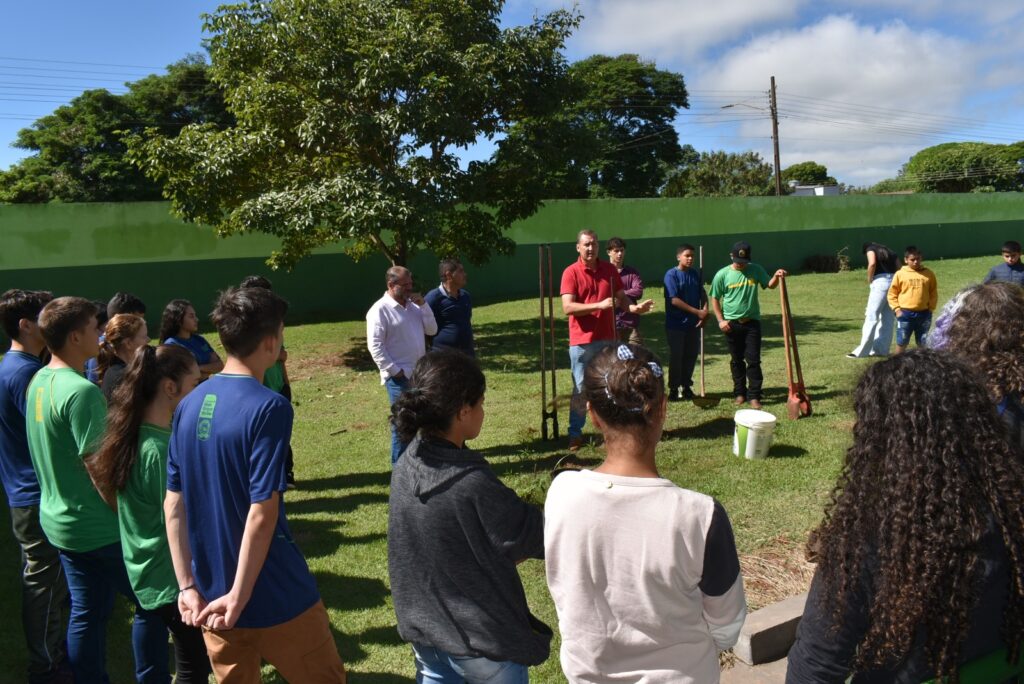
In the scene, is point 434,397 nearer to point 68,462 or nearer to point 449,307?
point 68,462

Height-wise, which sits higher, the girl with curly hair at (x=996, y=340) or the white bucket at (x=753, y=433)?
the girl with curly hair at (x=996, y=340)

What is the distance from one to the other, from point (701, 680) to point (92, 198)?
32.3 meters

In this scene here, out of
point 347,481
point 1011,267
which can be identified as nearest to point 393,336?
point 347,481

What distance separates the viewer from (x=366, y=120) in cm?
1199

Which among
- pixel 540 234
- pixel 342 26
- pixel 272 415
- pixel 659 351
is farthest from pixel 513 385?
pixel 540 234

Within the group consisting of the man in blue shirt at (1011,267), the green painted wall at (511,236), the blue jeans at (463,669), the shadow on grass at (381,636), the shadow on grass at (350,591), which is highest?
the green painted wall at (511,236)

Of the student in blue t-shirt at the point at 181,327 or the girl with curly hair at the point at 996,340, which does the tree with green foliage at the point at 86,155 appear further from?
the girl with curly hair at the point at 996,340

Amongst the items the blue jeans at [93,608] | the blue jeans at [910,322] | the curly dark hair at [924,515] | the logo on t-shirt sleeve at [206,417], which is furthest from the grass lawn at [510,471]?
the logo on t-shirt sleeve at [206,417]

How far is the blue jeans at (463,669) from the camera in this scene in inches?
88.8

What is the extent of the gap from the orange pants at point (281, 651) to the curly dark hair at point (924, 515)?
1.68 metres

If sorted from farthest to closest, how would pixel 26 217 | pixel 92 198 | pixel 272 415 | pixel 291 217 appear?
1. pixel 92 198
2. pixel 26 217
3. pixel 291 217
4. pixel 272 415

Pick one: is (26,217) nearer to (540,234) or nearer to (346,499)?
(540,234)

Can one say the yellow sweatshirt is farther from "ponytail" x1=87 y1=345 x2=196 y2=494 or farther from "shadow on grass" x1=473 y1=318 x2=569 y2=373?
"ponytail" x1=87 y1=345 x2=196 y2=494

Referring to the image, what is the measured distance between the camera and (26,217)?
18.2 metres
